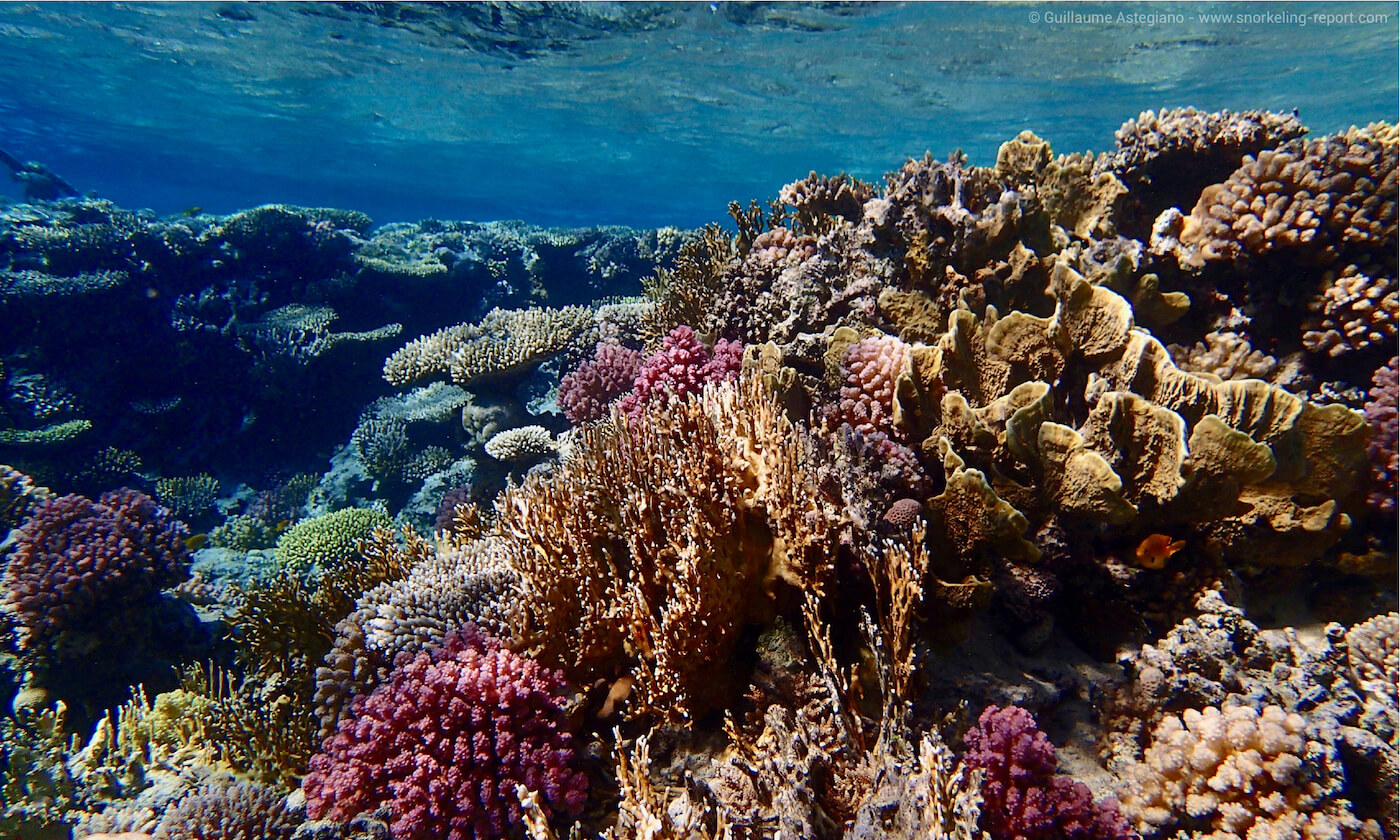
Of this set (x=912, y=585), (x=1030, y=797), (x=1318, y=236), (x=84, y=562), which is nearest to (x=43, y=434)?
(x=84, y=562)

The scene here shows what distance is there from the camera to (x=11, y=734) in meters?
4.15

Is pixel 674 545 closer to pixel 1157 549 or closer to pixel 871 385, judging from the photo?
pixel 871 385

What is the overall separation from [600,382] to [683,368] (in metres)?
1.52

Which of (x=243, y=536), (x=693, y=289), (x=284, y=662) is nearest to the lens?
(x=284, y=662)

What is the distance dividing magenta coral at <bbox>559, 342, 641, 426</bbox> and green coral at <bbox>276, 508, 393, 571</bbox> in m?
3.33

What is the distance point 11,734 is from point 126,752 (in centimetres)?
84

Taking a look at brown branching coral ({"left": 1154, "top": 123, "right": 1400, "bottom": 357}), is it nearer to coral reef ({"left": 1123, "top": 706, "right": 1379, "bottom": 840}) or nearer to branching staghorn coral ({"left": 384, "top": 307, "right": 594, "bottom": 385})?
coral reef ({"left": 1123, "top": 706, "right": 1379, "bottom": 840})

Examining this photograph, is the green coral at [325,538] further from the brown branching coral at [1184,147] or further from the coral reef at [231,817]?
the brown branching coral at [1184,147]

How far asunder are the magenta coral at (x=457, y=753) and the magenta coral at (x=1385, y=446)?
15.0 ft

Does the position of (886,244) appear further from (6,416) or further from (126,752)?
(6,416)

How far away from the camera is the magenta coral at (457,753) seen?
2674 mm

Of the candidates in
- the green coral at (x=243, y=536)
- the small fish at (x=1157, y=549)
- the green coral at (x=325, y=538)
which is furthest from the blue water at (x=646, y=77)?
the small fish at (x=1157, y=549)

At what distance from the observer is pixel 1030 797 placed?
2.29 m

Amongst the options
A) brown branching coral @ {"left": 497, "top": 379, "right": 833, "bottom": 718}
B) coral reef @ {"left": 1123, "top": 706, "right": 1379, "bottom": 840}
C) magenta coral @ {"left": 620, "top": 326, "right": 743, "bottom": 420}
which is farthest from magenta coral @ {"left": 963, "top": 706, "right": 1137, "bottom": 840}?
magenta coral @ {"left": 620, "top": 326, "right": 743, "bottom": 420}
